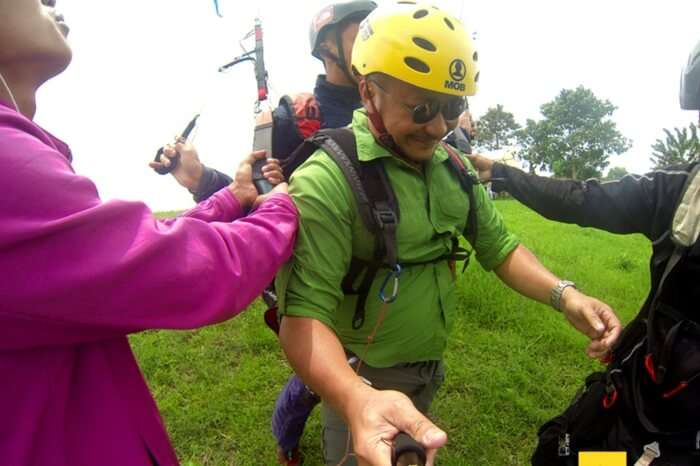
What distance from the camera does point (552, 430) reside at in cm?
241

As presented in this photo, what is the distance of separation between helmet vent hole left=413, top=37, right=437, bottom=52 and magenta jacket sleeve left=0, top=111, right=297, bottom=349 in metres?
1.12

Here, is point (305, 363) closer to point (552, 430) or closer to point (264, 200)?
point (264, 200)

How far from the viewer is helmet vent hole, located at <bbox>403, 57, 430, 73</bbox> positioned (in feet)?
5.65

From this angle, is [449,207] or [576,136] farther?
[576,136]

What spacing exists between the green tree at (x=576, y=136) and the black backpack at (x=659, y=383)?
45252 millimetres

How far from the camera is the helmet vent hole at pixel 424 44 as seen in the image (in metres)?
1.74

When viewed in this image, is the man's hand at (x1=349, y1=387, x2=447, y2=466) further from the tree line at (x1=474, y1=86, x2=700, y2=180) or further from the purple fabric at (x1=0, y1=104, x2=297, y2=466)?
the tree line at (x1=474, y1=86, x2=700, y2=180)

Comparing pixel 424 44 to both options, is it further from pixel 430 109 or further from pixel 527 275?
pixel 527 275

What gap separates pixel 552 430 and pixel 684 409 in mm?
696

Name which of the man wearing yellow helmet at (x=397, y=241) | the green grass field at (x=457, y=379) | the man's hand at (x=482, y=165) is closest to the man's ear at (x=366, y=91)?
the man wearing yellow helmet at (x=397, y=241)

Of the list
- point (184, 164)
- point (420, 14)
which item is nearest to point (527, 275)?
point (420, 14)

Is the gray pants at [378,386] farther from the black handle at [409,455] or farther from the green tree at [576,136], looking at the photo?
the green tree at [576,136]

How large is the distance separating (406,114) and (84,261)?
51.1 inches

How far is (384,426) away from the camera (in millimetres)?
1133
